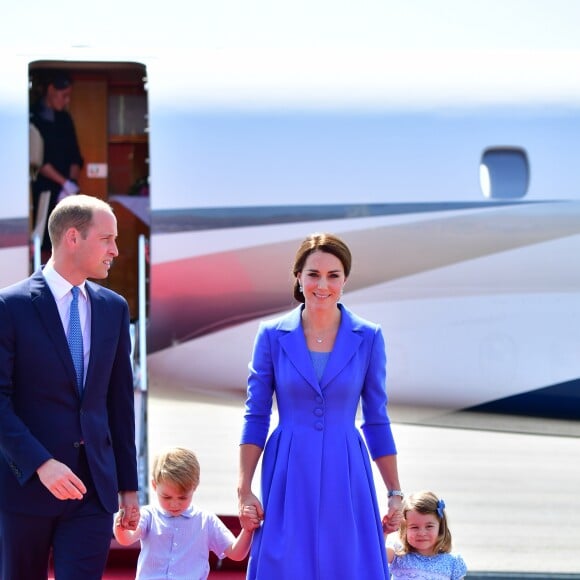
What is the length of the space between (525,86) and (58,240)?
→ 3808mm

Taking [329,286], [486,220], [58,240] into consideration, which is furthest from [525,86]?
[58,240]

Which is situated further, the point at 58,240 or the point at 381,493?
the point at 381,493

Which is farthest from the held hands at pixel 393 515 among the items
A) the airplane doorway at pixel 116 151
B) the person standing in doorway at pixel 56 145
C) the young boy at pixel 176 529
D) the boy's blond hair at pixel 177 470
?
the person standing in doorway at pixel 56 145

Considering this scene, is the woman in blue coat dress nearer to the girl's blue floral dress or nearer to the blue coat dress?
the blue coat dress

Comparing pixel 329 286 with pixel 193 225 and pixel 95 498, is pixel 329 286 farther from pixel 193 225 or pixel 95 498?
pixel 193 225

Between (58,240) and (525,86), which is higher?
(525,86)

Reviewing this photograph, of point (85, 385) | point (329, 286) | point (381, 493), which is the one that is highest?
point (329, 286)

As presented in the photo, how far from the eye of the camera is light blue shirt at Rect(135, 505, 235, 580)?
441 centimetres

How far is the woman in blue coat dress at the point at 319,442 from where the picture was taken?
3689 mm

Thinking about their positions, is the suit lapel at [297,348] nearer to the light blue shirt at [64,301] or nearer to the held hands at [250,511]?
the held hands at [250,511]

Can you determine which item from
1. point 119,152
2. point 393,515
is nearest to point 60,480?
point 393,515

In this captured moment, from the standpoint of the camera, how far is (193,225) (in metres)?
6.28

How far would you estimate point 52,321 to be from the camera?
11.9 ft

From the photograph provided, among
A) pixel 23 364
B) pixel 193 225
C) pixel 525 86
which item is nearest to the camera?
pixel 23 364
